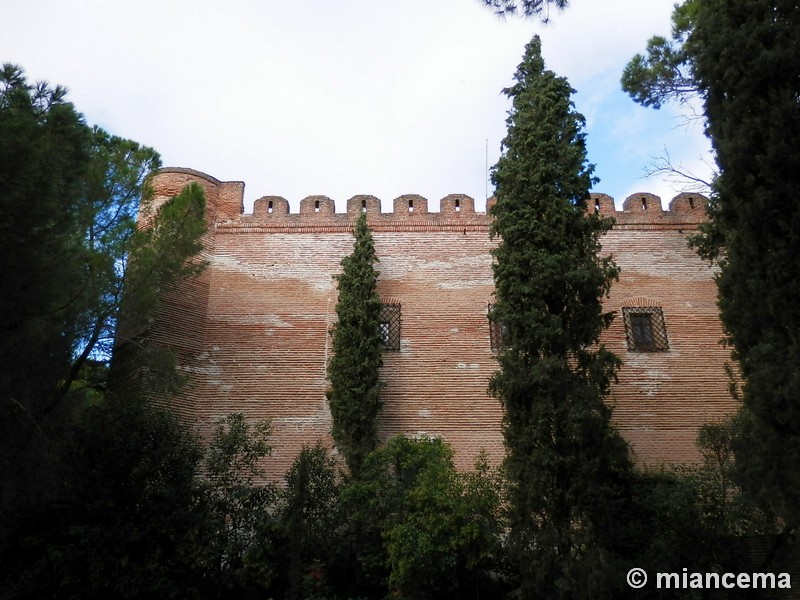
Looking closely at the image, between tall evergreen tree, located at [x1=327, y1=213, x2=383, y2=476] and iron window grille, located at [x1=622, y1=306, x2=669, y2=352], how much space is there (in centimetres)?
465

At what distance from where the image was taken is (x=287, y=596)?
8.16 metres

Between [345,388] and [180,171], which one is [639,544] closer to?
[345,388]

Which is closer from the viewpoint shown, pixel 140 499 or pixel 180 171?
pixel 140 499

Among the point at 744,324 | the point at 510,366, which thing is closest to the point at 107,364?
the point at 510,366

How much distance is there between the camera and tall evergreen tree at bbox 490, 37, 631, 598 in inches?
292

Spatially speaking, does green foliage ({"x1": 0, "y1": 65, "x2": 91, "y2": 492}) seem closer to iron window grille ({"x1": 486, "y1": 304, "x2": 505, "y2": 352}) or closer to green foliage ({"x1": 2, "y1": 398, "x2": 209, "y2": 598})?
green foliage ({"x1": 2, "y1": 398, "x2": 209, "y2": 598})

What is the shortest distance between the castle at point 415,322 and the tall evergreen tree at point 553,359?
3104 mm

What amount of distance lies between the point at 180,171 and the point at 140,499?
7138mm

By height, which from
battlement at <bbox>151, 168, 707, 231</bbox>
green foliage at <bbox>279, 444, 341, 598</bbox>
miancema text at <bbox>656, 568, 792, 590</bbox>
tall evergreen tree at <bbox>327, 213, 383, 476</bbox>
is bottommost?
miancema text at <bbox>656, 568, 792, 590</bbox>

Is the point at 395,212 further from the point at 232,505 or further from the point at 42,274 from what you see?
the point at 42,274

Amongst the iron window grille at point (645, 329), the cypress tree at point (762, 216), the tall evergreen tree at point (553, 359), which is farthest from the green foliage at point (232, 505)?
the iron window grille at point (645, 329)

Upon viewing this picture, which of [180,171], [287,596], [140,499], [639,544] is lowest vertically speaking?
[287,596]

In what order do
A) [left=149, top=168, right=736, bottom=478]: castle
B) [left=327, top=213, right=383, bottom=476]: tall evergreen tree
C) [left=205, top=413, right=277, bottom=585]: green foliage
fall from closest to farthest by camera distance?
[left=205, top=413, right=277, bottom=585]: green foliage
[left=327, top=213, right=383, bottom=476]: tall evergreen tree
[left=149, top=168, right=736, bottom=478]: castle

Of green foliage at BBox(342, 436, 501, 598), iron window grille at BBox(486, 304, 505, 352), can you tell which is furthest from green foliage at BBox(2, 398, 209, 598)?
iron window grille at BBox(486, 304, 505, 352)
